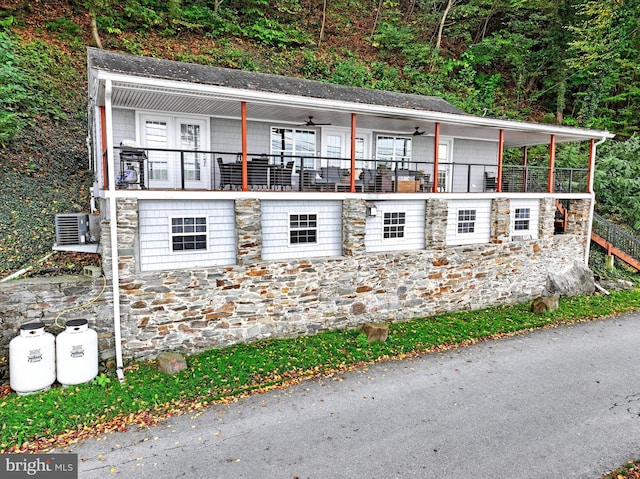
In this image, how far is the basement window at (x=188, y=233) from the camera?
908 centimetres

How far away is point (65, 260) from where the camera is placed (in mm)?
9945

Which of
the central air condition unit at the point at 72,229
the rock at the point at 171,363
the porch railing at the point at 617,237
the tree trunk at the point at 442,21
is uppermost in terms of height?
the tree trunk at the point at 442,21

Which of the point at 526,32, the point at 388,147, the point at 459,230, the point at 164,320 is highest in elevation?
the point at 526,32

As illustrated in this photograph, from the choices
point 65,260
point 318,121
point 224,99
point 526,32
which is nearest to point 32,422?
point 65,260

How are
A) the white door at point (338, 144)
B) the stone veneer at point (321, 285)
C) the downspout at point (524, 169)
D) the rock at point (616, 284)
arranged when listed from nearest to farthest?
the stone veneer at point (321, 285), the white door at point (338, 144), the downspout at point (524, 169), the rock at point (616, 284)

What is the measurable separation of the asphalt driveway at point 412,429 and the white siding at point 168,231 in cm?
355

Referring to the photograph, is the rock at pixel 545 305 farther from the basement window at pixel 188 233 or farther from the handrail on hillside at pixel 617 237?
the basement window at pixel 188 233

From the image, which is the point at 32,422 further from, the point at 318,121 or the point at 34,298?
the point at 318,121

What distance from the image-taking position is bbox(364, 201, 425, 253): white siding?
11.4 m

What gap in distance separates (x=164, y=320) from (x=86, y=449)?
3118 mm

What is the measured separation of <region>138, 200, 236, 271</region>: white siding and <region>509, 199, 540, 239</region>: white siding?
1035cm

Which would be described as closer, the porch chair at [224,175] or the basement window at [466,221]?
the porch chair at [224,175]

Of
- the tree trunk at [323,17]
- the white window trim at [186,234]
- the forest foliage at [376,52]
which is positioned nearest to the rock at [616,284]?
the forest foliage at [376,52]

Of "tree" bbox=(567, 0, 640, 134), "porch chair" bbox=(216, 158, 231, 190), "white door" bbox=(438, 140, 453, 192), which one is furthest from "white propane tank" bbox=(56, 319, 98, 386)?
"tree" bbox=(567, 0, 640, 134)
